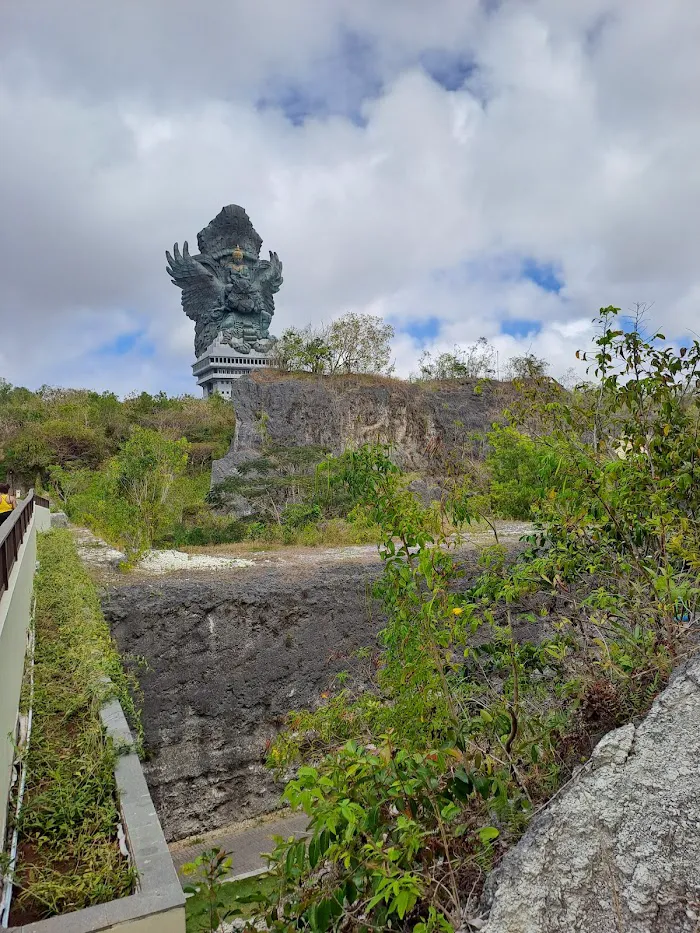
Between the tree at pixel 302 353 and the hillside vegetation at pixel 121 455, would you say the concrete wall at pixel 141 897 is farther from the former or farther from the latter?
the tree at pixel 302 353

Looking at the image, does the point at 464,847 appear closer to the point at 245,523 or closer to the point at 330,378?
the point at 245,523

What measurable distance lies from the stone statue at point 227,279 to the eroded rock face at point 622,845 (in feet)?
117

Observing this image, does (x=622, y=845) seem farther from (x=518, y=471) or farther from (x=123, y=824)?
(x=518, y=471)

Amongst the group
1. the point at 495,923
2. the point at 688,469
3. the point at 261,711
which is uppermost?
the point at 688,469

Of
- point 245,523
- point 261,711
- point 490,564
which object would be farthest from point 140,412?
point 490,564

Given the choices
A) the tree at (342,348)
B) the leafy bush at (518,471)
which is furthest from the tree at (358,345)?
the leafy bush at (518,471)

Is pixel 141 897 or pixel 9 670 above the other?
pixel 9 670

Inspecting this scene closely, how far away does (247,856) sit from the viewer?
18.9 ft

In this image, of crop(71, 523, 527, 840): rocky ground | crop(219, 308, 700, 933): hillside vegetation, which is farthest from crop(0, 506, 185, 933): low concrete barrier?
crop(71, 523, 527, 840): rocky ground

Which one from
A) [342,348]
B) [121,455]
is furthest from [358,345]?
[121,455]

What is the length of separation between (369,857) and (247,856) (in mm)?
4966

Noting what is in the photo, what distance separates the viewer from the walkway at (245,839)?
5.79 metres

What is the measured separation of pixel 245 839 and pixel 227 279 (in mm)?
34390

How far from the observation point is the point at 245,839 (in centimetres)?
614
